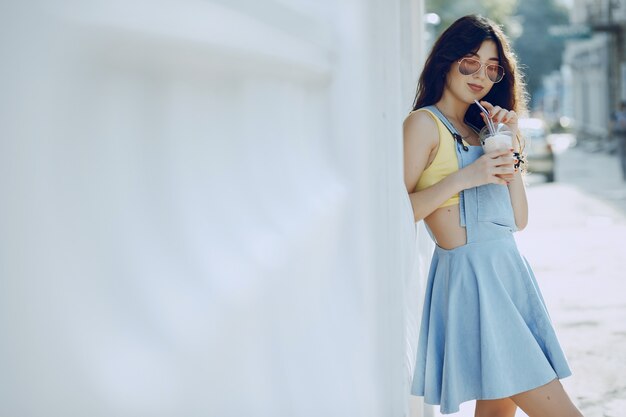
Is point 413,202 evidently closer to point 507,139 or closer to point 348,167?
point 507,139

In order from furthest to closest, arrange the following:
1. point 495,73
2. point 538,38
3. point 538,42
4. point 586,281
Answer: point 538,38 < point 538,42 < point 586,281 < point 495,73

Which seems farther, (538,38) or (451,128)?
(538,38)

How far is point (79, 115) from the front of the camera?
2.93 ft

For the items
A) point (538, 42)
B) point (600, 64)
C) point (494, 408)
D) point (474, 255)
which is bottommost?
point (494, 408)

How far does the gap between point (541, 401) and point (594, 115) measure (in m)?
44.6

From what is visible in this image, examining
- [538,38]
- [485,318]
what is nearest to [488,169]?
[485,318]

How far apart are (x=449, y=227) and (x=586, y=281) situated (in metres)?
6.39

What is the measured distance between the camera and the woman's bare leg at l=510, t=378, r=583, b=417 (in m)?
2.88

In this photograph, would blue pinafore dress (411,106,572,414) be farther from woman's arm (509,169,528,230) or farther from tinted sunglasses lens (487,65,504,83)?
tinted sunglasses lens (487,65,504,83)

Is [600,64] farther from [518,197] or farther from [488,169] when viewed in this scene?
[488,169]

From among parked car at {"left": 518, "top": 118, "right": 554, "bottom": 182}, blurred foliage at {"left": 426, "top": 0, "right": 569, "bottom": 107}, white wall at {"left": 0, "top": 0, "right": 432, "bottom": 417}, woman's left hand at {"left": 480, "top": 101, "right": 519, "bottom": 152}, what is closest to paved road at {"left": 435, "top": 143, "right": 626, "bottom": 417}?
woman's left hand at {"left": 480, "top": 101, "right": 519, "bottom": 152}

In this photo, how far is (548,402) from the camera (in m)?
2.90

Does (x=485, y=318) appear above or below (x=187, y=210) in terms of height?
below

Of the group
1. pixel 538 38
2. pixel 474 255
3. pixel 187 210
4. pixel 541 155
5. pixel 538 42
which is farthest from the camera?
pixel 538 38
